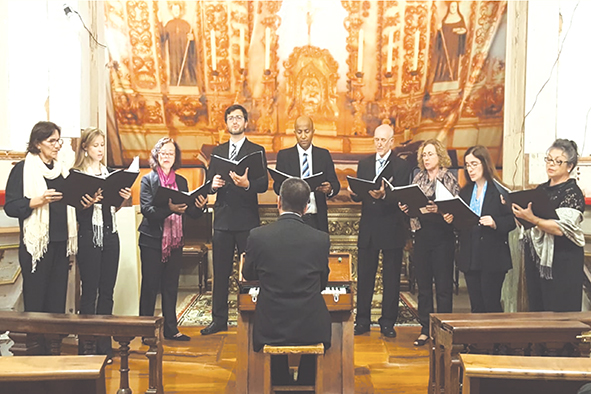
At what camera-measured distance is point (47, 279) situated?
3.73 meters

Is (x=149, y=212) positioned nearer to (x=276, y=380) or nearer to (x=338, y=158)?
(x=276, y=380)

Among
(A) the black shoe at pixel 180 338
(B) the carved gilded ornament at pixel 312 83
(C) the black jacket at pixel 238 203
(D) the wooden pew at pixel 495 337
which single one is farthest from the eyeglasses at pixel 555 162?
(B) the carved gilded ornament at pixel 312 83

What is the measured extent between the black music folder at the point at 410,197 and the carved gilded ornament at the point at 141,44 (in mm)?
3247

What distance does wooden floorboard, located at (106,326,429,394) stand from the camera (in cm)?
358

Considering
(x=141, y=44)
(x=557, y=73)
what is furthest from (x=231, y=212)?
Result: (x=557, y=73)

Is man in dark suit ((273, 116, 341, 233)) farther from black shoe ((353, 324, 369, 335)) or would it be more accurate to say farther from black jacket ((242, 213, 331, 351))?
black jacket ((242, 213, 331, 351))

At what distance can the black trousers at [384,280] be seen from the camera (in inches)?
181

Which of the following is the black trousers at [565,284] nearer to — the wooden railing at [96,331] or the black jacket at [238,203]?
the black jacket at [238,203]

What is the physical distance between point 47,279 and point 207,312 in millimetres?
2001

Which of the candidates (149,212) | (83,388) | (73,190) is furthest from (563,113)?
(83,388)

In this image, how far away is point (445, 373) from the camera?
288cm

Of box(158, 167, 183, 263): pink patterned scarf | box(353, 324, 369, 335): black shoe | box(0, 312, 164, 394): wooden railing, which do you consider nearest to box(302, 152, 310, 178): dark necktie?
box(158, 167, 183, 263): pink patterned scarf

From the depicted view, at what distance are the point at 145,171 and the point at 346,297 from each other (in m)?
3.76

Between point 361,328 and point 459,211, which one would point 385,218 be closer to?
point 459,211
